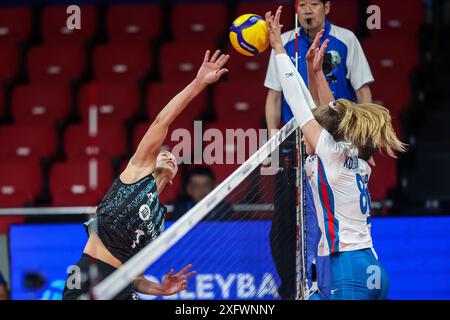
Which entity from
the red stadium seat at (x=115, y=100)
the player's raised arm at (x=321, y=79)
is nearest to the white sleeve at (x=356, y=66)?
the player's raised arm at (x=321, y=79)

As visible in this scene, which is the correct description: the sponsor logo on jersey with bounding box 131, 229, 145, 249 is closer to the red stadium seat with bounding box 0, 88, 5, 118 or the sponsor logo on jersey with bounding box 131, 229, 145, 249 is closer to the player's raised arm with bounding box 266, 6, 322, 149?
the player's raised arm with bounding box 266, 6, 322, 149

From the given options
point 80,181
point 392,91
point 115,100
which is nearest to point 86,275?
point 80,181

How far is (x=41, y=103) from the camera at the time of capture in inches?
337

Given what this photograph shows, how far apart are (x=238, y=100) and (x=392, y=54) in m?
1.28

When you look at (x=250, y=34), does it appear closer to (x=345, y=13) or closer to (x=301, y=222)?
(x=301, y=222)

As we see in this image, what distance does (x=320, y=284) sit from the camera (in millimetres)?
5383

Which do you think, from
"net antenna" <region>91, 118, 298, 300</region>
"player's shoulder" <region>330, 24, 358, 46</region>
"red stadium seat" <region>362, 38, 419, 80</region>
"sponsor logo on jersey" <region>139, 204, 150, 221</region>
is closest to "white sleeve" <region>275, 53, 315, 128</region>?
"net antenna" <region>91, 118, 298, 300</region>

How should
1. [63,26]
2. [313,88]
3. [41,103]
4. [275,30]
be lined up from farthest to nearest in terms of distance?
[63,26], [41,103], [313,88], [275,30]

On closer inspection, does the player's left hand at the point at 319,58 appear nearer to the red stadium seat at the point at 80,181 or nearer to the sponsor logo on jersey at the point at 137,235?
the sponsor logo on jersey at the point at 137,235

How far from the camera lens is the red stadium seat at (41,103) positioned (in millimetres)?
8492

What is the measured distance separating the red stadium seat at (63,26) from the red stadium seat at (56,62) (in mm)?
143

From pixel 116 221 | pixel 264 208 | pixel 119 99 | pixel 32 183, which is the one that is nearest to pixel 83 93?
pixel 119 99

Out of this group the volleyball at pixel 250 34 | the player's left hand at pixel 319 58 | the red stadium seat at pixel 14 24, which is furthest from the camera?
the red stadium seat at pixel 14 24
